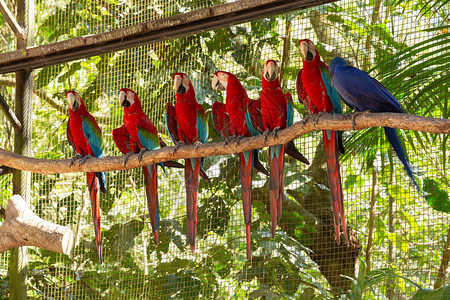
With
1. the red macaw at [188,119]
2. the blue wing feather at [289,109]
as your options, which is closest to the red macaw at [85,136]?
the red macaw at [188,119]

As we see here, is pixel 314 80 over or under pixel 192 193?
over

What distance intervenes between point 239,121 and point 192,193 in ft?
1.35

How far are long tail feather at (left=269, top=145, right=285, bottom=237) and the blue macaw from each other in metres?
0.37

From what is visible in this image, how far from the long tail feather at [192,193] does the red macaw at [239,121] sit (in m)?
0.23

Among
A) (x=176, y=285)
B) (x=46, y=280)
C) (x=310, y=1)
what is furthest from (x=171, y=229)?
(x=310, y=1)

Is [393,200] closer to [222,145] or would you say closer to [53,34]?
[222,145]

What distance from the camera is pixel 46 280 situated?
12.3 ft

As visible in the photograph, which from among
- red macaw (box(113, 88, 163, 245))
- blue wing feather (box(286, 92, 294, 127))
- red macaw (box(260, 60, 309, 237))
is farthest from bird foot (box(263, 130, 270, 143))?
red macaw (box(113, 88, 163, 245))

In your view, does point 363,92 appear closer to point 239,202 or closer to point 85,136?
point 85,136

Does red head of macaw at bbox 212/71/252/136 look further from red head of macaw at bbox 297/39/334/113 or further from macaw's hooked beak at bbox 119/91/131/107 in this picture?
macaw's hooked beak at bbox 119/91/131/107

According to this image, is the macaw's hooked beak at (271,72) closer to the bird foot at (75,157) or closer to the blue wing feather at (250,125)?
the blue wing feather at (250,125)

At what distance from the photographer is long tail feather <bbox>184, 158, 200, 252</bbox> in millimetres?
2438

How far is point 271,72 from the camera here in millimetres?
2365

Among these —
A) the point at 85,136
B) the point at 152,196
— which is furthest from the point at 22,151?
the point at 152,196
